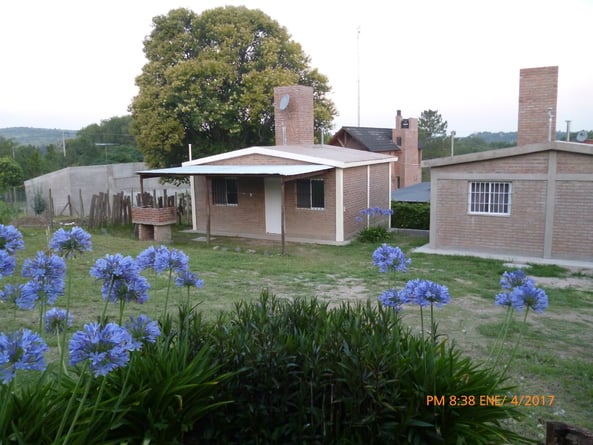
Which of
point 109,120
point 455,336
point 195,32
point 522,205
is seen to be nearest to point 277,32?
point 195,32

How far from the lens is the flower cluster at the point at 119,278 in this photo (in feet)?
9.41

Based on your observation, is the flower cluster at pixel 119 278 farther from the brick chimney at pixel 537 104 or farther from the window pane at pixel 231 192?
the window pane at pixel 231 192

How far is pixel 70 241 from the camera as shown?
3021 mm

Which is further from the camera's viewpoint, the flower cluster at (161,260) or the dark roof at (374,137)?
the dark roof at (374,137)

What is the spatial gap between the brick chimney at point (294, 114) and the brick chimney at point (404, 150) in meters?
15.1

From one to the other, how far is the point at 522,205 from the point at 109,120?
183 ft

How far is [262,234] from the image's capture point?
18.6 m

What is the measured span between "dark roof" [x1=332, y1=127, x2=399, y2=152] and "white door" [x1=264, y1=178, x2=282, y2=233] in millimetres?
14954

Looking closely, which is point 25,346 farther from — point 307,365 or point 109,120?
point 109,120

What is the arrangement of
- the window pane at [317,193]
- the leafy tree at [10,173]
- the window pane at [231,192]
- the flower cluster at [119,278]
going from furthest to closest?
the leafy tree at [10,173], the window pane at [231,192], the window pane at [317,193], the flower cluster at [119,278]

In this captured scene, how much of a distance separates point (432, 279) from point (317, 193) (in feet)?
23.6

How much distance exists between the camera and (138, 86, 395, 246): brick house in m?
16.9

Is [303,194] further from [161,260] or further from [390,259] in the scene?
[161,260]

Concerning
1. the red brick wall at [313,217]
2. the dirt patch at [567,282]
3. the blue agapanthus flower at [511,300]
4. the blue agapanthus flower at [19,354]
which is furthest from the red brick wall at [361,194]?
the blue agapanthus flower at [19,354]
